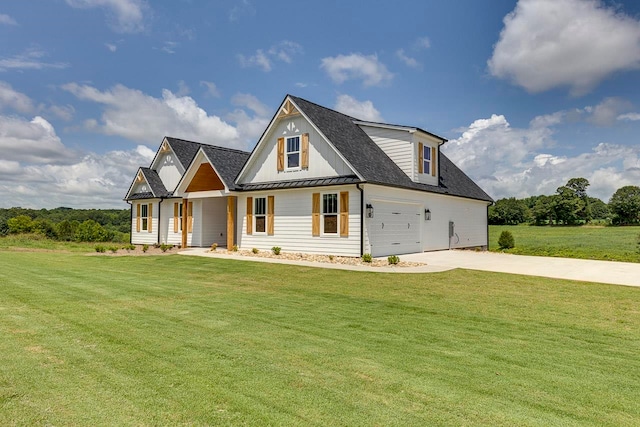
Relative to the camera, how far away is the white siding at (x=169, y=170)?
27.2 metres

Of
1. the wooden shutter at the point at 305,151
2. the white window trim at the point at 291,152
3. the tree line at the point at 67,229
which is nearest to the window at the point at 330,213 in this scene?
the wooden shutter at the point at 305,151

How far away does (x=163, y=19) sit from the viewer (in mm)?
17203

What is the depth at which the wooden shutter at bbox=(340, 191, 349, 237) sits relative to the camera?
1728 cm

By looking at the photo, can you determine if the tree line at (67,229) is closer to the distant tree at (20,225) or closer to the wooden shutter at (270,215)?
the distant tree at (20,225)

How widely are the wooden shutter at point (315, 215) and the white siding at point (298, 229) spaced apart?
20 cm

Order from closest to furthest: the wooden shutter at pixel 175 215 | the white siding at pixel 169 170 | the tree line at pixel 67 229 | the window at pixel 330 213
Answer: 1. the window at pixel 330 213
2. the wooden shutter at pixel 175 215
3. the white siding at pixel 169 170
4. the tree line at pixel 67 229

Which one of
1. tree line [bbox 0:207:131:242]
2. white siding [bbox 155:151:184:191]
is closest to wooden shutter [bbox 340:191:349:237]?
white siding [bbox 155:151:184:191]

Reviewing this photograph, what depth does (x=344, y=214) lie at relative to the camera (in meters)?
17.3

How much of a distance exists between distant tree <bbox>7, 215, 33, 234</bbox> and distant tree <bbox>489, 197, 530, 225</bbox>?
270ft

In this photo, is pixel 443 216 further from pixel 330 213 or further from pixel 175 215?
pixel 175 215

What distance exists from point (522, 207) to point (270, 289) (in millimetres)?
96348

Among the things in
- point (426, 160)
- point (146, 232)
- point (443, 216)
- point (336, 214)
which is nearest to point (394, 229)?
point (336, 214)

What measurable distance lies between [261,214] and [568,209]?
3141 inches

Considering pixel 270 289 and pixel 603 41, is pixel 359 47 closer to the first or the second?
pixel 603 41
